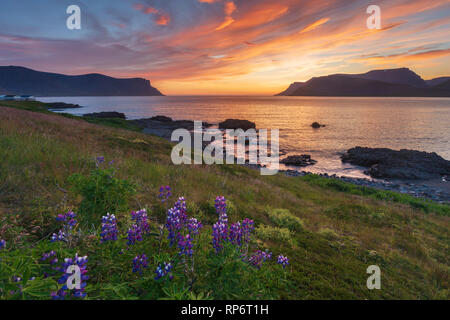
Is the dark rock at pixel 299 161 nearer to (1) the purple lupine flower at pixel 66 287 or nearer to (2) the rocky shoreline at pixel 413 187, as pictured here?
(2) the rocky shoreline at pixel 413 187

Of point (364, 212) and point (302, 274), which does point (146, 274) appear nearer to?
point (302, 274)

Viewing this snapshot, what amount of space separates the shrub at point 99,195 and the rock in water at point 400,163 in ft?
135

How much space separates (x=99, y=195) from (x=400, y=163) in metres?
47.5

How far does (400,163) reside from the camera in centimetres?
3753

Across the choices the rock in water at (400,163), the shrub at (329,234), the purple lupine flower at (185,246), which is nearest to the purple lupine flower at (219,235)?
the purple lupine flower at (185,246)

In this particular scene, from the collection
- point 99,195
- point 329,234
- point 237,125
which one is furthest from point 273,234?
point 237,125

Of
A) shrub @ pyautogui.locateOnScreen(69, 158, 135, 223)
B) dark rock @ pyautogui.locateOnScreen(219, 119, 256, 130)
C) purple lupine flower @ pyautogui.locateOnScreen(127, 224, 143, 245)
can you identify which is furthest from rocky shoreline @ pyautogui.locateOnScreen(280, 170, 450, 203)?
dark rock @ pyautogui.locateOnScreen(219, 119, 256, 130)

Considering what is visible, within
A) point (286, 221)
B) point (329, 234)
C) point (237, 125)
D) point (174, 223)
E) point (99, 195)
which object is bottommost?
point (329, 234)

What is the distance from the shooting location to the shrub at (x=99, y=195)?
12.5 feet

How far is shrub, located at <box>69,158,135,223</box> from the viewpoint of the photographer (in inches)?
150

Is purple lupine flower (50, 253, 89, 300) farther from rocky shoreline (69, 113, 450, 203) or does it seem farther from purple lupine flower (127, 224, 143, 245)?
rocky shoreline (69, 113, 450, 203)

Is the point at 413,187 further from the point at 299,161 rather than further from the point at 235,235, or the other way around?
the point at 235,235
